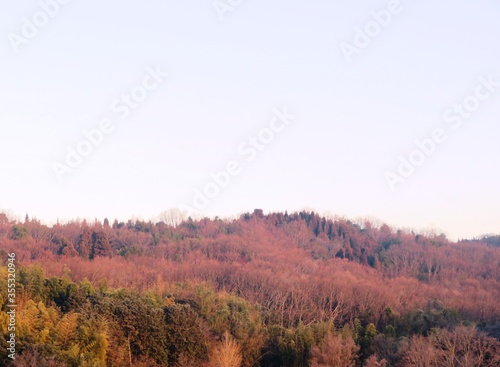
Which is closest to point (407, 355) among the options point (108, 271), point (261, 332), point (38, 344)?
point (261, 332)

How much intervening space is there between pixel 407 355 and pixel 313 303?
1156 cm

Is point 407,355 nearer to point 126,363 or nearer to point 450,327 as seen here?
point 450,327

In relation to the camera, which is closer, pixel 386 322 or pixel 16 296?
pixel 16 296

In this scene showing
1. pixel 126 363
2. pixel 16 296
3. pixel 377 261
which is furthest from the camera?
pixel 377 261

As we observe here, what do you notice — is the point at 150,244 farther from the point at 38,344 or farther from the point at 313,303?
the point at 38,344

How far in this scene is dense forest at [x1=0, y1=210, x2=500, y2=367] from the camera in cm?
2192

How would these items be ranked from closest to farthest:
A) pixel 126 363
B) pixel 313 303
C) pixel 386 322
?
pixel 126 363
pixel 386 322
pixel 313 303

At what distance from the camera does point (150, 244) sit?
53.4 metres

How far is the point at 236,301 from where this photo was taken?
29.8 meters

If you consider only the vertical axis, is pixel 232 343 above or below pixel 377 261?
below

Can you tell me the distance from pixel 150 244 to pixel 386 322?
27.6m

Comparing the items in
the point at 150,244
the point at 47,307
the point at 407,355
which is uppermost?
the point at 150,244

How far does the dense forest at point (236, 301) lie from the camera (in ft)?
71.9

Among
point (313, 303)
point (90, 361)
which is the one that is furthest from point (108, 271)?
point (90, 361)
